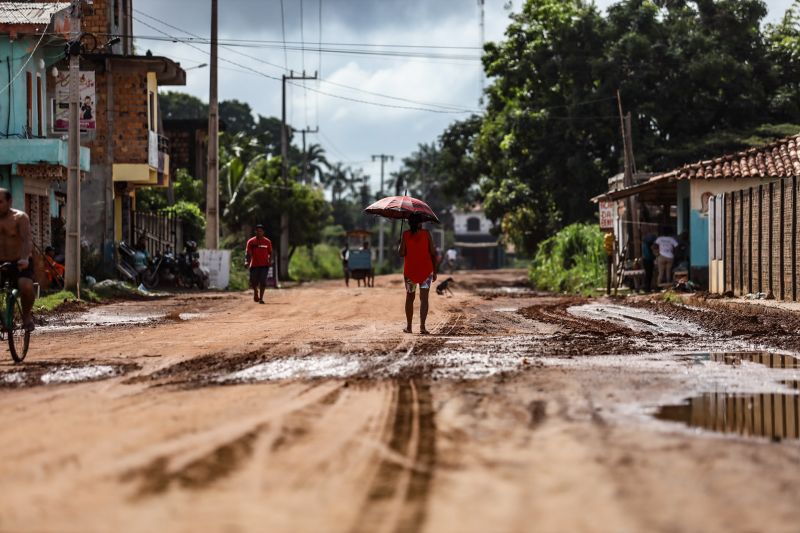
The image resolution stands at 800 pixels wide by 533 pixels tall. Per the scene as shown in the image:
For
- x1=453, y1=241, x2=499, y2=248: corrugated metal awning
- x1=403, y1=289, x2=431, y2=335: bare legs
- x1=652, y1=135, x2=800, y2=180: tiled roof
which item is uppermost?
x1=652, y1=135, x2=800, y2=180: tiled roof

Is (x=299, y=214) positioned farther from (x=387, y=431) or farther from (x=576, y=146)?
(x=387, y=431)

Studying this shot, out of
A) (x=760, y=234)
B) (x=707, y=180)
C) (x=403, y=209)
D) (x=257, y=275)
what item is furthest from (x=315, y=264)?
(x=403, y=209)

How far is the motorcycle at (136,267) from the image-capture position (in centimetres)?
3594

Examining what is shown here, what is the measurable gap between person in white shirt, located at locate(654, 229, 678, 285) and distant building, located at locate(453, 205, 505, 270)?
88.0 meters

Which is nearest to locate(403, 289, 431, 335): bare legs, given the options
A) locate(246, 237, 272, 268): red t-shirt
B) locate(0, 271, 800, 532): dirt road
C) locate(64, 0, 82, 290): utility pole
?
locate(0, 271, 800, 532): dirt road

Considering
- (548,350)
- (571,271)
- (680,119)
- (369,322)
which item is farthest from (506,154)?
(548,350)

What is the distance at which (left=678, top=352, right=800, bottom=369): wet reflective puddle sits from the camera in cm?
1148

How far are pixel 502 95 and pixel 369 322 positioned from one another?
113ft

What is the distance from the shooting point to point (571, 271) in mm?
38375

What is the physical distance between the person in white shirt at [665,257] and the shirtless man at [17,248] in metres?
20.0

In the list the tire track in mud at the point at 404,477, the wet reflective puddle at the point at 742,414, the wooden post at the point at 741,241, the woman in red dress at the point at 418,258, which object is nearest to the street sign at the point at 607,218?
the wooden post at the point at 741,241

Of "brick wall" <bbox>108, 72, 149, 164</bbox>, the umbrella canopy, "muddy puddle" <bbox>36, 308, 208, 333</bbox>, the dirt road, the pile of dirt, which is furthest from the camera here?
"brick wall" <bbox>108, 72, 149, 164</bbox>

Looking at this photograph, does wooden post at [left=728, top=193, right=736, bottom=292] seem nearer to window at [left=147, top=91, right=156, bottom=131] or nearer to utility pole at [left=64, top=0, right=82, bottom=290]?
utility pole at [left=64, top=0, right=82, bottom=290]

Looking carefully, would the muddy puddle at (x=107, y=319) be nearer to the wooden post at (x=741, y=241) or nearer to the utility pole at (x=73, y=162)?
the utility pole at (x=73, y=162)
